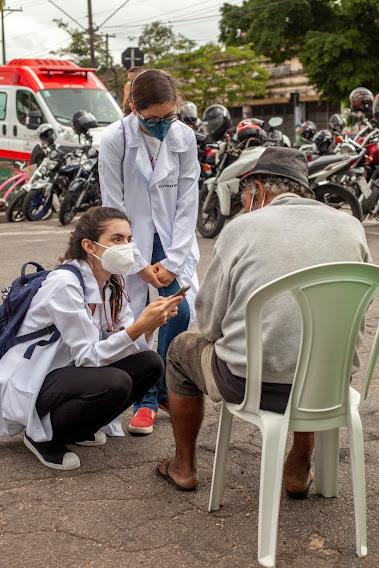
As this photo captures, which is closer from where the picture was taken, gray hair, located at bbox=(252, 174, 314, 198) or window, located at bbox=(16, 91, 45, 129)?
gray hair, located at bbox=(252, 174, 314, 198)

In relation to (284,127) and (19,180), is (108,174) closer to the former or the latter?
(19,180)

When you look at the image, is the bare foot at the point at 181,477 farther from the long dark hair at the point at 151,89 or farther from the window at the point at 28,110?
the window at the point at 28,110

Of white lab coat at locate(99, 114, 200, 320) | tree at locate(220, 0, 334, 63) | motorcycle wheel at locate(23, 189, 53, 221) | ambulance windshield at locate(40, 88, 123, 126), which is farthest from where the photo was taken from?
tree at locate(220, 0, 334, 63)

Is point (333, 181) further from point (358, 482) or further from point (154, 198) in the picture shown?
point (358, 482)

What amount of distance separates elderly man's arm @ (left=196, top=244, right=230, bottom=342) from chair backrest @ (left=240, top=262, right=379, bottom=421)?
11.7 inches

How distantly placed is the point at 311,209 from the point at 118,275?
128cm

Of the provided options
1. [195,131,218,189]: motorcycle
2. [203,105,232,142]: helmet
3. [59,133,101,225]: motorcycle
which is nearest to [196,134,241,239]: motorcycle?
[203,105,232,142]: helmet

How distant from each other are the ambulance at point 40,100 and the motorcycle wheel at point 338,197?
22.8 ft

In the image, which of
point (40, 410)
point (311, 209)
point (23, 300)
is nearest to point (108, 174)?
point (23, 300)

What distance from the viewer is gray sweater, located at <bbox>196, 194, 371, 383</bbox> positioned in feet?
9.46

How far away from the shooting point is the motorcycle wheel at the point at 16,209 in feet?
45.1

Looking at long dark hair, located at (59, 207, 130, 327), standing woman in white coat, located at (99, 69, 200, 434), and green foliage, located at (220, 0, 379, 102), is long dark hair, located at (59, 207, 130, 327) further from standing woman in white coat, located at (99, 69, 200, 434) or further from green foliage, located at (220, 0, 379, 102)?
green foliage, located at (220, 0, 379, 102)

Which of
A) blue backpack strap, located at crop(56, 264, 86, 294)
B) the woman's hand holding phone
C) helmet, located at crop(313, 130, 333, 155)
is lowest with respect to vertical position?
helmet, located at crop(313, 130, 333, 155)

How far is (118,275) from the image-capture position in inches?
158
